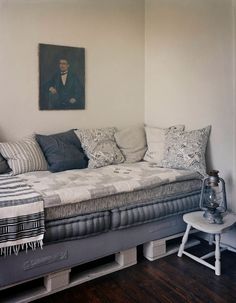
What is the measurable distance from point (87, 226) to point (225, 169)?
51.8 inches

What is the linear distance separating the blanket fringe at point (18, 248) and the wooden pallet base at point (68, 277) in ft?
0.86

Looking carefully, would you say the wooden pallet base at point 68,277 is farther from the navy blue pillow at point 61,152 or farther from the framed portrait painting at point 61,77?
the framed portrait painting at point 61,77

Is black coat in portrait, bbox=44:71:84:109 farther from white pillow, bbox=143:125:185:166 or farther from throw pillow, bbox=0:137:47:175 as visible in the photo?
white pillow, bbox=143:125:185:166

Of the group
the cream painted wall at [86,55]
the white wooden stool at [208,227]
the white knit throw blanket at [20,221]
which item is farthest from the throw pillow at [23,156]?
the white wooden stool at [208,227]

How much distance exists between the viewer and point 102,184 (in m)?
2.24

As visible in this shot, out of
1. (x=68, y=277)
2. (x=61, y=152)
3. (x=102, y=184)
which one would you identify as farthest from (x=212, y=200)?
(x=61, y=152)

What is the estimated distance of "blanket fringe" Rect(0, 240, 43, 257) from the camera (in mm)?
1777

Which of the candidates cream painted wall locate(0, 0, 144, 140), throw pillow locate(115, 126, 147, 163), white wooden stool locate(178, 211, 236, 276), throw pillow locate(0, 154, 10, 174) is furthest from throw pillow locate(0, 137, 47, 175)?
white wooden stool locate(178, 211, 236, 276)

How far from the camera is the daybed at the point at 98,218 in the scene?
1935 mm

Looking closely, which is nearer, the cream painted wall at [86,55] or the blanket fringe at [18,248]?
the blanket fringe at [18,248]

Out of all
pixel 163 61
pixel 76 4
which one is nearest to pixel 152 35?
pixel 163 61

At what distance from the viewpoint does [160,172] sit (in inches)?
103

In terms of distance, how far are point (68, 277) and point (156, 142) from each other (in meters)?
1.58

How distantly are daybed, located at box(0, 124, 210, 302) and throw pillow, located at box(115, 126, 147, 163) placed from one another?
0.39 meters
